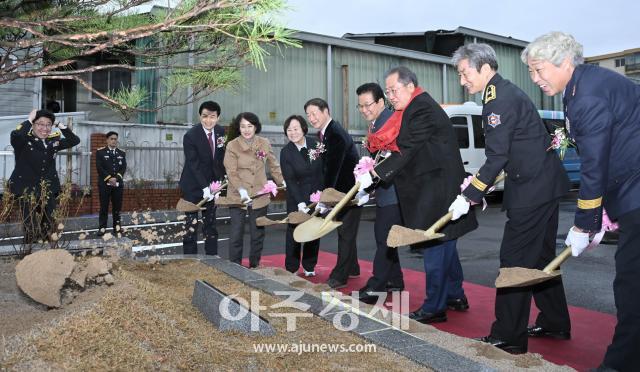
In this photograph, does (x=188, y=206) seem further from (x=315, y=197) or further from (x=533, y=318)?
(x=533, y=318)

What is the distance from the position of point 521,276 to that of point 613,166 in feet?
2.41

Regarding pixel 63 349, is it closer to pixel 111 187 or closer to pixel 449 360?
pixel 449 360

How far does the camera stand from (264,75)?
54.5 feet

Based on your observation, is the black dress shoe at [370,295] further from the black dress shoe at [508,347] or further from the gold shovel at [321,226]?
the black dress shoe at [508,347]

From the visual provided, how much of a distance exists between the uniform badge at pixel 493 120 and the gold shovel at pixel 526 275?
0.81 metres

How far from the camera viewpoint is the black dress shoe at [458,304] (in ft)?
14.2

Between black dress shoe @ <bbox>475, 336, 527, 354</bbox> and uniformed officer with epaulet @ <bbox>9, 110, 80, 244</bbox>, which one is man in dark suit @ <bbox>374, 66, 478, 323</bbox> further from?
uniformed officer with epaulet @ <bbox>9, 110, 80, 244</bbox>

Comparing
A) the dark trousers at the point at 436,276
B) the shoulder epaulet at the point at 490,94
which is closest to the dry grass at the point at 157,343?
the dark trousers at the point at 436,276

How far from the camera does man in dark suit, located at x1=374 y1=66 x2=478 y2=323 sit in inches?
153

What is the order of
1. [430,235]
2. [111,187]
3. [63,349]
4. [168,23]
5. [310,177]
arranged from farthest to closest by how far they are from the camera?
1. [111,187]
2. [310,177]
3. [430,235]
4. [168,23]
5. [63,349]

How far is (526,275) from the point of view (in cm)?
292

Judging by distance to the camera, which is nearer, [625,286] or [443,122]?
[625,286]

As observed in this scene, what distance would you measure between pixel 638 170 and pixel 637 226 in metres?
0.27

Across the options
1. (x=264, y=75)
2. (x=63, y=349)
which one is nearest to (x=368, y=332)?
(x=63, y=349)
